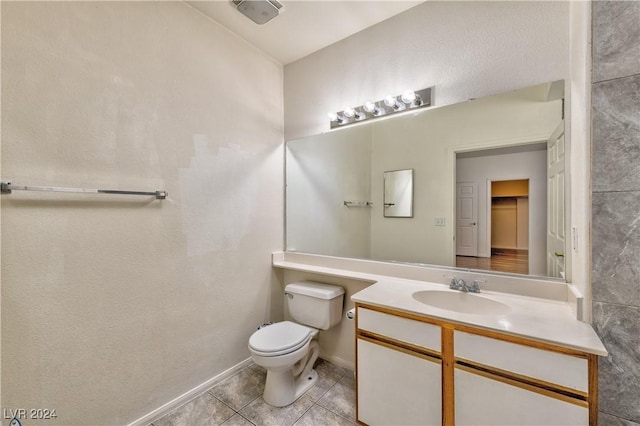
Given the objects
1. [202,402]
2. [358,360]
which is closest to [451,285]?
[358,360]

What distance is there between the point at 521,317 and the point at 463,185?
837mm

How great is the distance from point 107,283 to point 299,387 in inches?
54.7

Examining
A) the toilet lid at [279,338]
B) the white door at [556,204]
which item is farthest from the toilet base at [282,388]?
the white door at [556,204]

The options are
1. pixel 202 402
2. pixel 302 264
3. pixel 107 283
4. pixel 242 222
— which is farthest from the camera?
pixel 302 264

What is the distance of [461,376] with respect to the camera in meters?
Answer: 1.18

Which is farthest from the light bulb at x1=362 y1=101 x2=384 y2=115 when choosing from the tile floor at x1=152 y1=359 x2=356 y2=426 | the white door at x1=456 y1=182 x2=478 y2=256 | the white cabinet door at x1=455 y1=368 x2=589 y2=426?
the tile floor at x1=152 y1=359 x2=356 y2=426

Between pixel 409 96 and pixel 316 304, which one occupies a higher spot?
pixel 409 96

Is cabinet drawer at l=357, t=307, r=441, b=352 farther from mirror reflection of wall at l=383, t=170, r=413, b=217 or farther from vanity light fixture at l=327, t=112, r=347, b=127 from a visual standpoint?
vanity light fixture at l=327, t=112, r=347, b=127

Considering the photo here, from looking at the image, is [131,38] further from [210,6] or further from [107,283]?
[107,283]

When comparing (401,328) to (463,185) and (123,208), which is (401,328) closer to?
(463,185)

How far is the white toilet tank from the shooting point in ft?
6.47

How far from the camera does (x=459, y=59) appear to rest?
165 centimetres

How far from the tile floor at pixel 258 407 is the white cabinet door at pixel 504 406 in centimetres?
72

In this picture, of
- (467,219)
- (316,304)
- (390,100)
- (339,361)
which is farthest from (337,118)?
(339,361)
